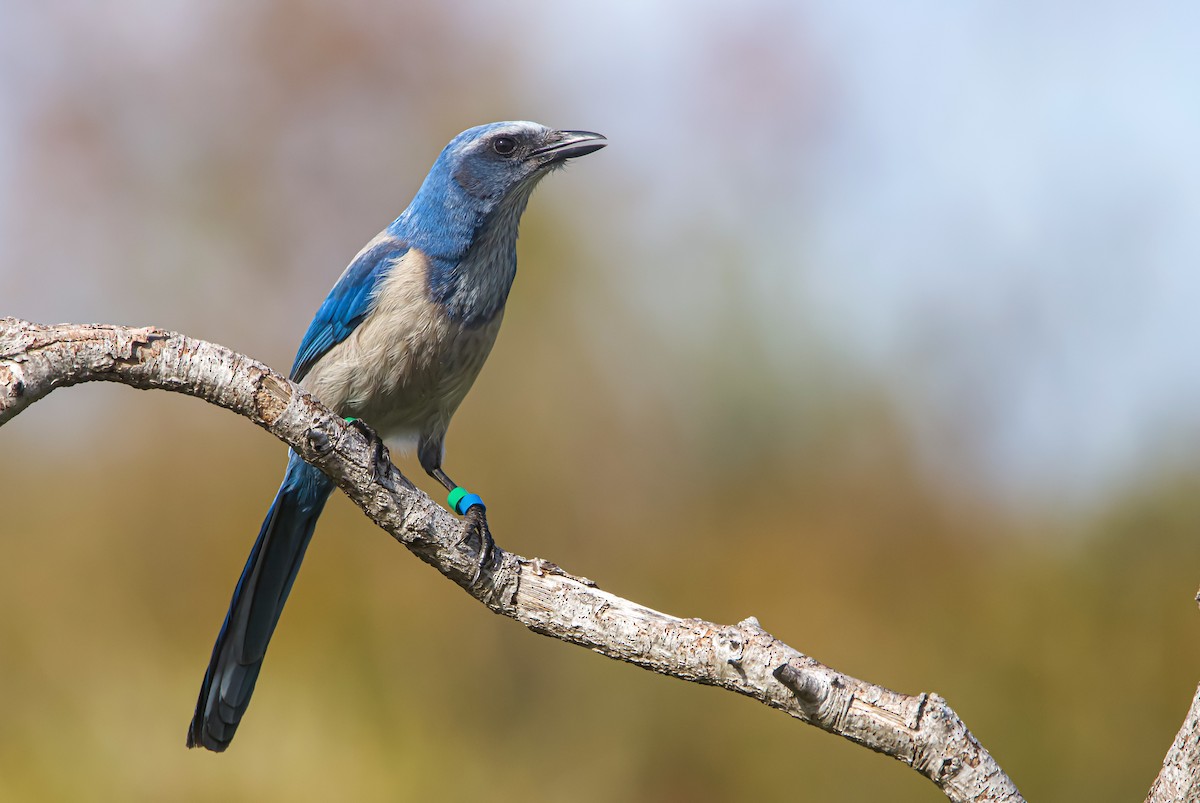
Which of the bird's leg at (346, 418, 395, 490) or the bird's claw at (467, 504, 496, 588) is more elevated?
the bird's leg at (346, 418, 395, 490)

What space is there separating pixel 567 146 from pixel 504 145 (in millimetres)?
291

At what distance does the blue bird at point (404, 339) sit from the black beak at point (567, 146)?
0.01 m

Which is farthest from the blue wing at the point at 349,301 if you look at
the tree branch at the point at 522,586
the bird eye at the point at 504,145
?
the tree branch at the point at 522,586

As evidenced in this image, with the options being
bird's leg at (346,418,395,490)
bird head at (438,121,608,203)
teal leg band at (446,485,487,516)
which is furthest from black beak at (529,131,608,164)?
bird's leg at (346,418,395,490)

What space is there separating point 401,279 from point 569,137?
114 cm

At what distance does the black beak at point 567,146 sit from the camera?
5.02 m

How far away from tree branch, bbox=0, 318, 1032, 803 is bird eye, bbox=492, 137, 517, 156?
2.02 metres

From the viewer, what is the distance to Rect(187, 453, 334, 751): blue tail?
175 inches

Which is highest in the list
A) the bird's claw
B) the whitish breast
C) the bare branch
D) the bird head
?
the bird head

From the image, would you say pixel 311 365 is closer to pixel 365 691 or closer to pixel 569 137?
pixel 569 137

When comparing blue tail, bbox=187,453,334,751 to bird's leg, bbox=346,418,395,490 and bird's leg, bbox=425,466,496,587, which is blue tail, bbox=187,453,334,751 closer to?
bird's leg, bbox=425,466,496,587

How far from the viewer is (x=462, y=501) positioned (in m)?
4.05

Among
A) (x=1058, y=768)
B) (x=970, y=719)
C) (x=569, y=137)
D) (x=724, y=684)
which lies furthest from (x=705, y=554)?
(x=724, y=684)

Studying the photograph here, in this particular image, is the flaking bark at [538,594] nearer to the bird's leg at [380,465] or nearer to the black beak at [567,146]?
the bird's leg at [380,465]
